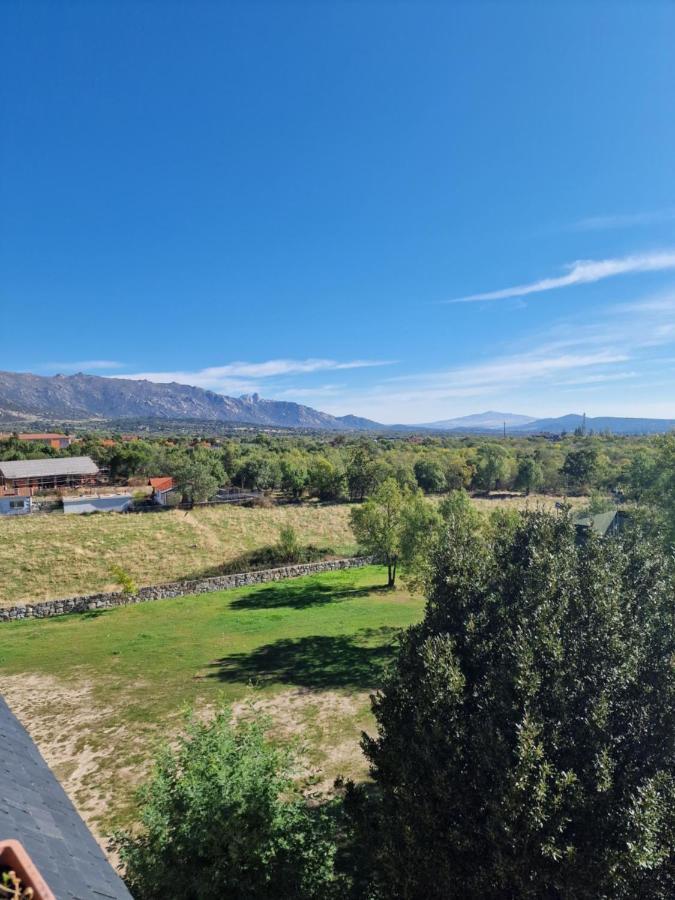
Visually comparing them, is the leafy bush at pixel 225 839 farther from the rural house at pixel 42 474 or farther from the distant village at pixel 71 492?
the rural house at pixel 42 474

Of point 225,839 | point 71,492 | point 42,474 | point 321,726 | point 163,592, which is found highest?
point 42,474

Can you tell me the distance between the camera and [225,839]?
8078mm

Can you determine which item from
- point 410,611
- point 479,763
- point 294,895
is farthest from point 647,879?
point 410,611

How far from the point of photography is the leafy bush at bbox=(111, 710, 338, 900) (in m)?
7.99

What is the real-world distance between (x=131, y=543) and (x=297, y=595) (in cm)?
2171

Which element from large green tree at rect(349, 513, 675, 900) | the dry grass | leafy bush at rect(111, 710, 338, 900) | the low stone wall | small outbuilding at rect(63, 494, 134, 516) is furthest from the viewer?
the dry grass

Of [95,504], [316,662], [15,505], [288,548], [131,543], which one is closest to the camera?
[316,662]

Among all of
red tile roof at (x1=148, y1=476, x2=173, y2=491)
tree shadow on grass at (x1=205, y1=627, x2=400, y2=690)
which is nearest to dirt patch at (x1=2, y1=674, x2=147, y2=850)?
tree shadow on grass at (x1=205, y1=627, x2=400, y2=690)

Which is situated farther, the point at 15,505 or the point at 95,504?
the point at 15,505

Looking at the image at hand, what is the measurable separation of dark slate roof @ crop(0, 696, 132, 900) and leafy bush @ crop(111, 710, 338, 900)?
234 centimetres

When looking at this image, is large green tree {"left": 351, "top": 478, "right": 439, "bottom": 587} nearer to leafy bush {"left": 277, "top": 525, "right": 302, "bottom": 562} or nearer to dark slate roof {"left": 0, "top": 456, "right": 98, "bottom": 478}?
leafy bush {"left": 277, "top": 525, "right": 302, "bottom": 562}

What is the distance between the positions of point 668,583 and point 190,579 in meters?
42.5

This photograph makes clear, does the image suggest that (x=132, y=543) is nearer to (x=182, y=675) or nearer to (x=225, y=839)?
(x=182, y=675)


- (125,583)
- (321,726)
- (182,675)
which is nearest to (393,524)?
(182,675)
